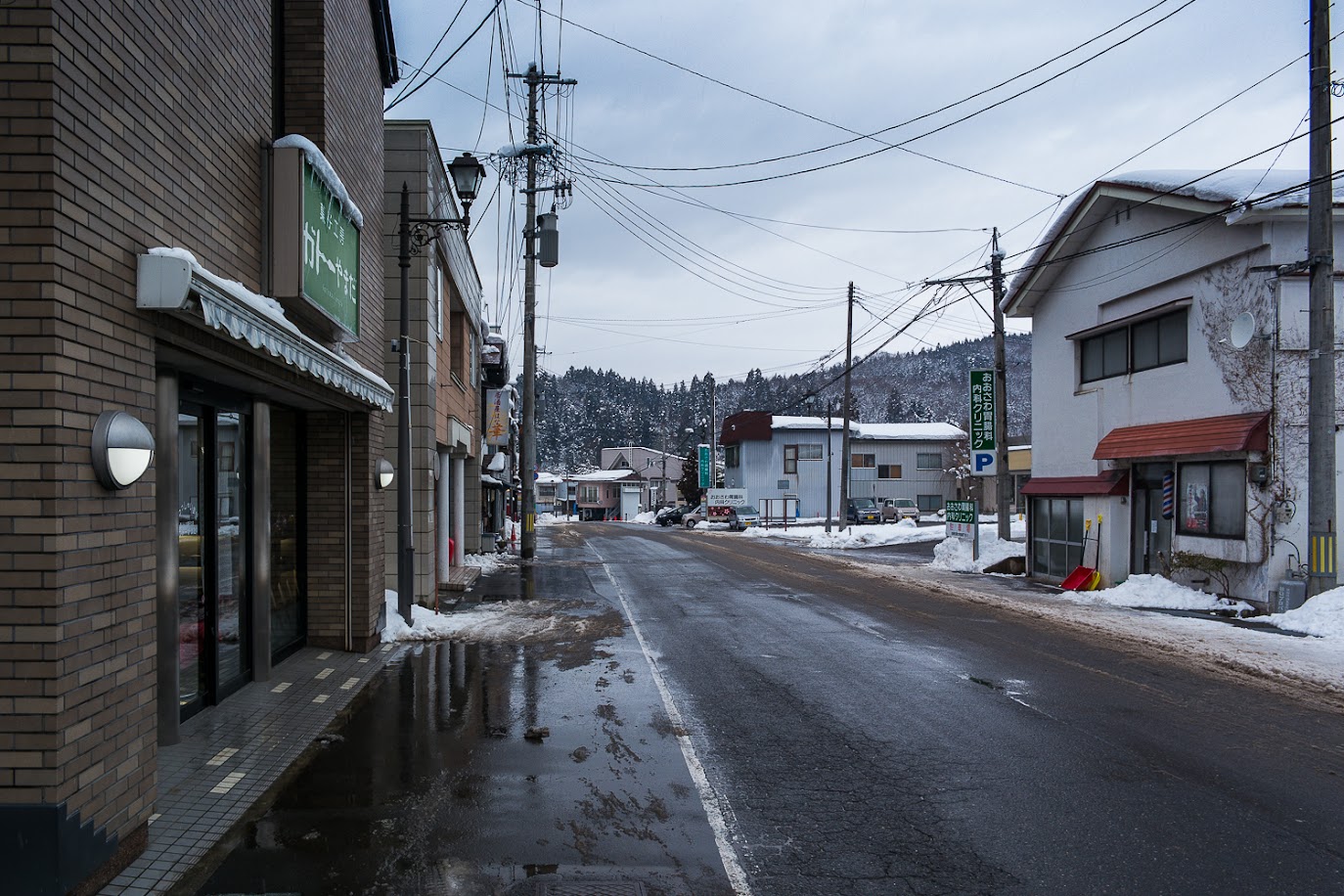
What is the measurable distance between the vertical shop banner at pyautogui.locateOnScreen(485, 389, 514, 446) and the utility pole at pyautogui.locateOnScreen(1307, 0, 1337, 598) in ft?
67.8

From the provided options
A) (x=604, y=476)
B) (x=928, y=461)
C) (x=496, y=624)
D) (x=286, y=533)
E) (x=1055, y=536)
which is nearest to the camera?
(x=286, y=533)

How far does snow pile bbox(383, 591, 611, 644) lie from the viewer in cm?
1147

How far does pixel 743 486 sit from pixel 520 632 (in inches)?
1929

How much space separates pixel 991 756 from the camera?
6344mm

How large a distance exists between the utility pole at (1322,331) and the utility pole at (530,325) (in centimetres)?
1765

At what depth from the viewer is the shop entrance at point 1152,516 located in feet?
54.0

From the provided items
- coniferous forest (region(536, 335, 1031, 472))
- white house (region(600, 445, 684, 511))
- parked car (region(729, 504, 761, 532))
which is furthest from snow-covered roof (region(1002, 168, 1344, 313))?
coniferous forest (region(536, 335, 1031, 472))

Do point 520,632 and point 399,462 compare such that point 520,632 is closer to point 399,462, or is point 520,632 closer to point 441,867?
point 399,462

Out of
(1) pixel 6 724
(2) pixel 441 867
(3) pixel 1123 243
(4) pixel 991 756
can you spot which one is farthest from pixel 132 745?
(3) pixel 1123 243

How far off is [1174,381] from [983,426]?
7.00m

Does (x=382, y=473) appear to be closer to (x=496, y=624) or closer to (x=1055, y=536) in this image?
Answer: (x=496, y=624)

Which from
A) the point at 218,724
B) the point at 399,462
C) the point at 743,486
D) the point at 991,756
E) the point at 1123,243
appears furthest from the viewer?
the point at 743,486

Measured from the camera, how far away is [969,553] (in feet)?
79.7

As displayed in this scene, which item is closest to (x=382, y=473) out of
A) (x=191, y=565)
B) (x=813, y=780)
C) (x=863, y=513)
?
(x=191, y=565)
